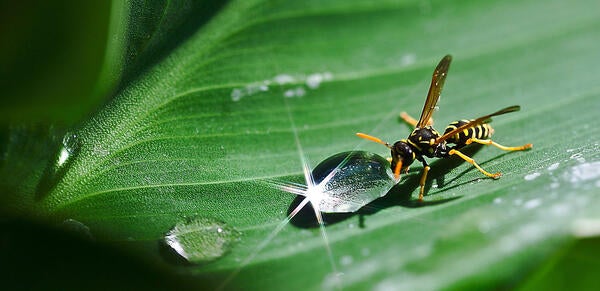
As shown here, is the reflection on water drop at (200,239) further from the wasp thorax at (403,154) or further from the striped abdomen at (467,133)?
the striped abdomen at (467,133)

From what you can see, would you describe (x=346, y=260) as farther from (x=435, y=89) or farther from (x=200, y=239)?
(x=435, y=89)

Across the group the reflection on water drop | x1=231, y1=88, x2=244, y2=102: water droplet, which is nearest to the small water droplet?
x1=231, y1=88, x2=244, y2=102: water droplet

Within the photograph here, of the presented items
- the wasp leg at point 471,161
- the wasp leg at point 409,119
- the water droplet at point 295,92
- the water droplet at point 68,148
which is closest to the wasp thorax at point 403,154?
the wasp leg at point 471,161

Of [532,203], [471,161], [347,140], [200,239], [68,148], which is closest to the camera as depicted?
[532,203]

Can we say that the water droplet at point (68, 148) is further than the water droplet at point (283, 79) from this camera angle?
No

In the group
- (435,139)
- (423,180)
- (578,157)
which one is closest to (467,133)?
(435,139)

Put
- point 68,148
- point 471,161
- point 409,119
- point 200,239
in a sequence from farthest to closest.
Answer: point 409,119, point 471,161, point 68,148, point 200,239

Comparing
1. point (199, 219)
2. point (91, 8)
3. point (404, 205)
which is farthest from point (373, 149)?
point (91, 8)
